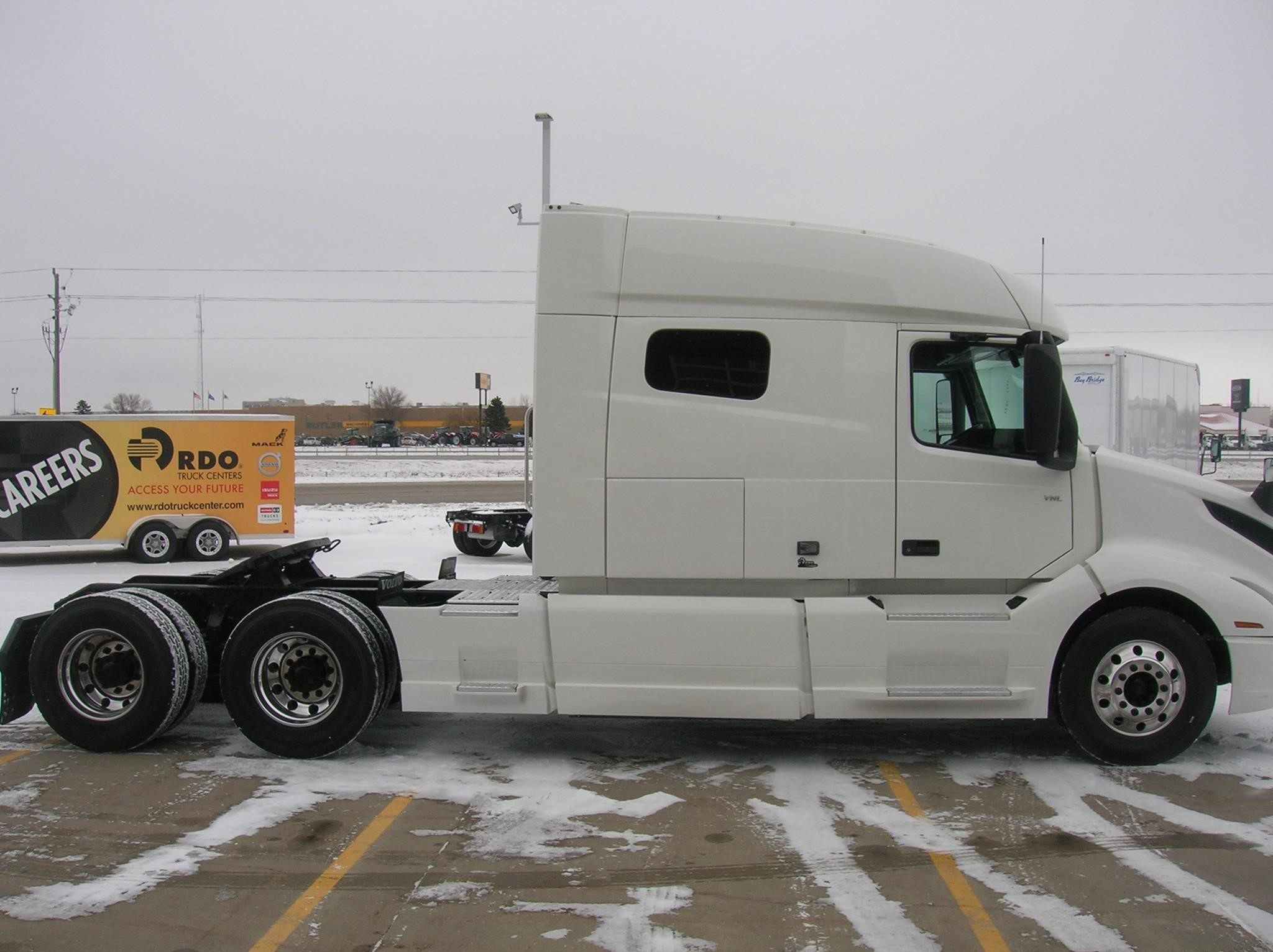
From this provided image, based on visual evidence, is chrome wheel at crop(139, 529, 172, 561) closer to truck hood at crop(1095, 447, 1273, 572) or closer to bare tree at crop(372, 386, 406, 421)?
truck hood at crop(1095, 447, 1273, 572)

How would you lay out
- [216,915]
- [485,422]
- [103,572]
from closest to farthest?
1. [216,915]
2. [103,572]
3. [485,422]

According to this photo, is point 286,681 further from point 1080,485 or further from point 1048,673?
point 1080,485

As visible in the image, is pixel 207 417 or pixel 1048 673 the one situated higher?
pixel 207 417

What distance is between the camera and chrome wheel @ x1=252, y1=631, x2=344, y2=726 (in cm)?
590

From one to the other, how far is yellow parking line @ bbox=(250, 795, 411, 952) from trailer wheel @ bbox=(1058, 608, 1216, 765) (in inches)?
158

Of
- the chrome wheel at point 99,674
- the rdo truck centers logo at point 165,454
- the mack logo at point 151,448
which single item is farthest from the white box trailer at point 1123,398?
the mack logo at point 151,448

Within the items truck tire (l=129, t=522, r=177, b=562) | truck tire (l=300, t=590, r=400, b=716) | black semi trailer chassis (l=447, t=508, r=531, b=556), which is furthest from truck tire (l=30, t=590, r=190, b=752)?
truck tire (l=129, t=522, r=177, b=562)

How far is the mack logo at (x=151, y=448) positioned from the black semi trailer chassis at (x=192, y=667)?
10427mm

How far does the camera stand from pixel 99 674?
6145 mm

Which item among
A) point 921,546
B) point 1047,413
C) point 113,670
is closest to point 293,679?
point 113,670

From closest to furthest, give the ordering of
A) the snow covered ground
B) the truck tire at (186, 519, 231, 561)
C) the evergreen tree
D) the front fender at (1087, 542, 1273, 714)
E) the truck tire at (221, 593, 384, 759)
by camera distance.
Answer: the front fender at (1087, 542, 1273, 714), the truck tire at (221, 593, 384, 759), the truck tire at (186, 519, 231, 561), the snow covered ground, the evergreen tree

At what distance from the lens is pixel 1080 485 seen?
5633 mm

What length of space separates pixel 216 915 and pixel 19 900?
93 centimetres

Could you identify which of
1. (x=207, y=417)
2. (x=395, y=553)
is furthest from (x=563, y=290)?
(x=207, y=417)
